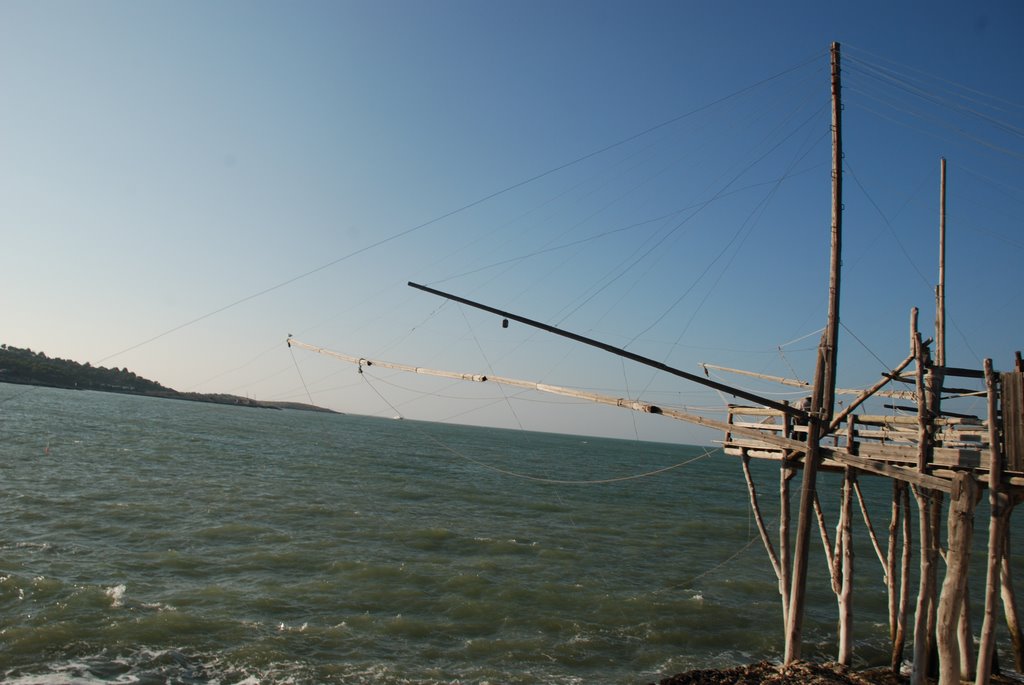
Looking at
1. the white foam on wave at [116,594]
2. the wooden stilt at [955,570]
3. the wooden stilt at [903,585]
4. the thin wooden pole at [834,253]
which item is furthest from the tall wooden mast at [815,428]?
the white foam on wave at [116,594]

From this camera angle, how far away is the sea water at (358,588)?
13164 millimetres

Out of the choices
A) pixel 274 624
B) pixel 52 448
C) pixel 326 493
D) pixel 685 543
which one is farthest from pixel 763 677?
pixel 52 448

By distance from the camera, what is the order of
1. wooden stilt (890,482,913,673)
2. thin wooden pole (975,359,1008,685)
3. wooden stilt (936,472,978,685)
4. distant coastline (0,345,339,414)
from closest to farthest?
wooden stilt (936,472,978,685) → thin wooden pole (975,359,1008,685) → wooden stilt (890,482,913,673) → distant coastline (0,345,339,414)

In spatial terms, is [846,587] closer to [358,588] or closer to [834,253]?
[834,253]

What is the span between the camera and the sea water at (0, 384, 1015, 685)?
1316 cm

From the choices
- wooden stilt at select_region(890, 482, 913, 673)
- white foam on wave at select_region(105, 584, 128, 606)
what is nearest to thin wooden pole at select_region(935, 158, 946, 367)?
wooden stilt at select_region(890, 482, 913, 673)

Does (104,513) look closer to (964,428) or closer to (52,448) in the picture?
(52,448)

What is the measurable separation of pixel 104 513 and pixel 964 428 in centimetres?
2875

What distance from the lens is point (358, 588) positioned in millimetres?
17922

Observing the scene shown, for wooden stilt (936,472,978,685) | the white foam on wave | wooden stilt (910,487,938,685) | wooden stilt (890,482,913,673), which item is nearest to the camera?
wooden stilt (936,472,978,685)

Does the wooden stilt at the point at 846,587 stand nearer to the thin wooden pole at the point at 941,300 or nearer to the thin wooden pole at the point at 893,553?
the thin wooden pole at the point at 893,553

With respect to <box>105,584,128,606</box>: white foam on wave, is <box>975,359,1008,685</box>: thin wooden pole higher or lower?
higher

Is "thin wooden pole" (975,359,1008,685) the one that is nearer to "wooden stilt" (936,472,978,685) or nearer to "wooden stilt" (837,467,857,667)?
"wooden stilt" (936,472,978,685)

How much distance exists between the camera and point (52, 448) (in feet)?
142
